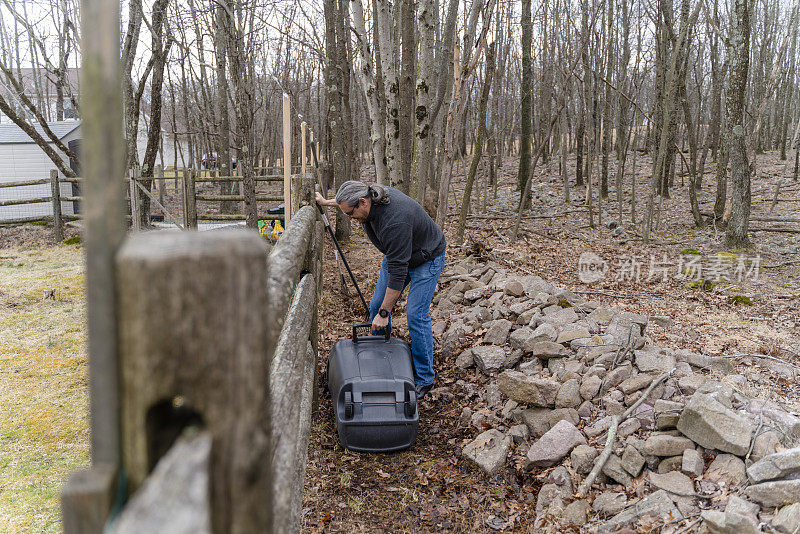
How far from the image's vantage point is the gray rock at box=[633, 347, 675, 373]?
398 centimetres

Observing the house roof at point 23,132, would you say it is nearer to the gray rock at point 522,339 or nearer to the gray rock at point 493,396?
the gray rock at point 522,339

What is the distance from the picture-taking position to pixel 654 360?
4062mm

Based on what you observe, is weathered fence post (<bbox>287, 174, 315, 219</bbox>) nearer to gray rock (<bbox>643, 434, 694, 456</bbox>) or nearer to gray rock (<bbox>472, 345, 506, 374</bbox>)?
gray rock (<bbox>472, 345, 506, 374</bbox>)

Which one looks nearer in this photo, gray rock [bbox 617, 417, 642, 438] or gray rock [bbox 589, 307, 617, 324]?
gray rock [bbox 617, 417, 642, 438]

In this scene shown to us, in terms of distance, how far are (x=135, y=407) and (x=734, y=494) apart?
309 centimetres

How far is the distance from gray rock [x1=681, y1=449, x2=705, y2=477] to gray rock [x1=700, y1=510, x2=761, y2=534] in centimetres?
44

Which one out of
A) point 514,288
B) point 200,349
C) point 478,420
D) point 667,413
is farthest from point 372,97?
point 200,349

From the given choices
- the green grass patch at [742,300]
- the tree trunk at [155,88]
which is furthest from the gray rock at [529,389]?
the tree trunk at [155,88]

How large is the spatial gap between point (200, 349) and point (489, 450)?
11.4ft

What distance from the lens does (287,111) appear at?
5.54 meters

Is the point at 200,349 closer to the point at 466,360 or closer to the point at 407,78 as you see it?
the point at 466,360

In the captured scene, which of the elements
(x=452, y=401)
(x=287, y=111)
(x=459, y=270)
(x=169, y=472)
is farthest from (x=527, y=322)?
(x=169, y=472)

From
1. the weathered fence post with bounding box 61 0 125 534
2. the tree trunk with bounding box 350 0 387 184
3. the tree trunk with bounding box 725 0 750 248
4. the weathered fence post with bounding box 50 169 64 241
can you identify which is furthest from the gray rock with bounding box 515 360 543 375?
the weathered fence post with bounding box 50 169 64 241

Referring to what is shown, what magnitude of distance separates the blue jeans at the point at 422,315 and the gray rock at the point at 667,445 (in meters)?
1.87
